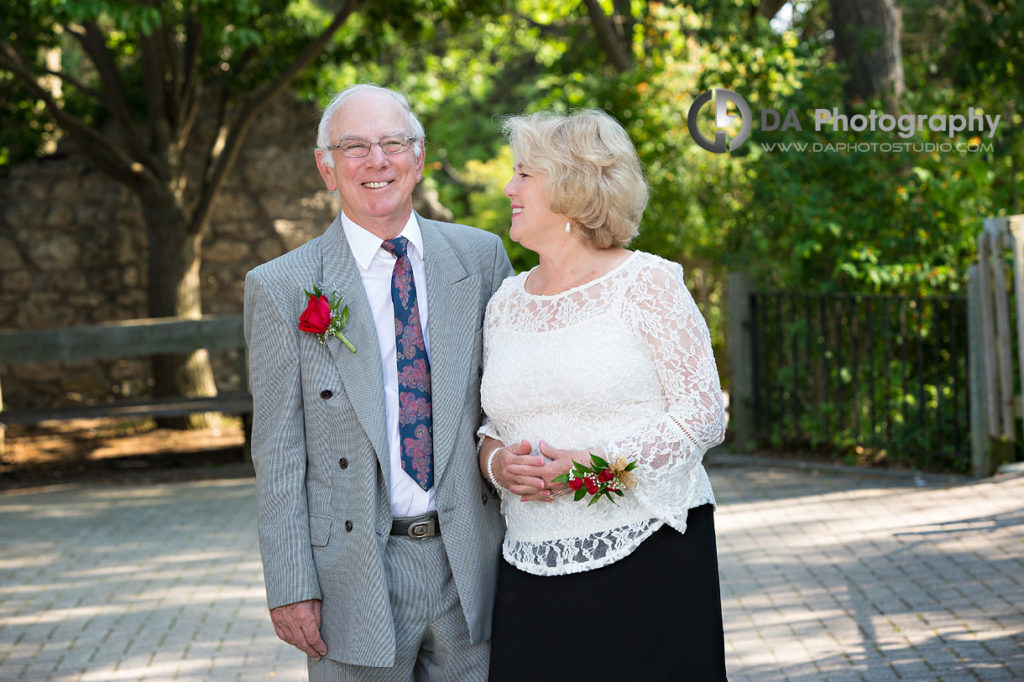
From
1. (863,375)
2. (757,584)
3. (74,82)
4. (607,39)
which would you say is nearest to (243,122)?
(74,82)

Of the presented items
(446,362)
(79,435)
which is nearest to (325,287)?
(446,362)

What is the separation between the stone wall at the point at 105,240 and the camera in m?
11.3

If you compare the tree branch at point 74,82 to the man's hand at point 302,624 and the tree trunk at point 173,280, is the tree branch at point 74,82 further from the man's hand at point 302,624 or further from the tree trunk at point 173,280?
the man's hand at point 302,624

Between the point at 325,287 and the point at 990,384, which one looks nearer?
the point at 325,287

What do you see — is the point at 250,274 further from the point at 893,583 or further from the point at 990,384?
the point at 990,384

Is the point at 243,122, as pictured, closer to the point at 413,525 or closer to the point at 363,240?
the point at 363,240

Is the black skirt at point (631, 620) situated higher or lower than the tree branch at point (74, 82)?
lower

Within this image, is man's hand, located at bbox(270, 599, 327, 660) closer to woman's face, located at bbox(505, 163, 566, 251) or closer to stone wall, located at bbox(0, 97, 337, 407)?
woman's face, located at bbox(505, 163, 566, 251)

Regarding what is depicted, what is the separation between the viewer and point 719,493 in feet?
25.0

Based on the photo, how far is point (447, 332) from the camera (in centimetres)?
A: 274

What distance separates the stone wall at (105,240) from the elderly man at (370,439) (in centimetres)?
872

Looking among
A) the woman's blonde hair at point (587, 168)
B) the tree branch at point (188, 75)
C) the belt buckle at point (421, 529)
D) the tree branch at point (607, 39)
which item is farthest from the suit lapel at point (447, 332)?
the tree branch at point (188, 75)

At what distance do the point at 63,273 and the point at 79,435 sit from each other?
1.72 metres

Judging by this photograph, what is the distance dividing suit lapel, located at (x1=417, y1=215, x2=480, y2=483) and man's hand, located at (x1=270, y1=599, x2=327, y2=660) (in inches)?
17.5
